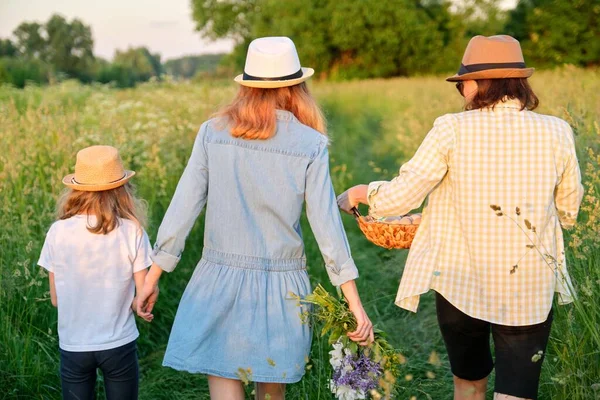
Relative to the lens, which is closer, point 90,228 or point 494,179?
point 494,179

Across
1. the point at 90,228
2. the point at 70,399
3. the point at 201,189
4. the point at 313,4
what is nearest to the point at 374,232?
the point at 201,189

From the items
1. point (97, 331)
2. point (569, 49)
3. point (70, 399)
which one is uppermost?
point (97, 331)

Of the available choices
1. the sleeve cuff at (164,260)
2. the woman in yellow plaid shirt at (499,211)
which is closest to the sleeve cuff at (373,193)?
the woman in yellow plaid shirt at (499,211)

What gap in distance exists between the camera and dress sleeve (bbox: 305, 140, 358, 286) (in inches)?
119

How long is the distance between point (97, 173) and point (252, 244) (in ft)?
2.72

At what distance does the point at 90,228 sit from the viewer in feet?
10.8

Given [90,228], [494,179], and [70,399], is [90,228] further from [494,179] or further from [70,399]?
[494,179]

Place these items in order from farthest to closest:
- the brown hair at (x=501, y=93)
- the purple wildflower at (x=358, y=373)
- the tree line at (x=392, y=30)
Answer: the tree line at (x=392, y=30), the brown hair at (x=501, y=93), the purple wildflower at (x=358, y=373)

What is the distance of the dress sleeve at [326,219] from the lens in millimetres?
3012

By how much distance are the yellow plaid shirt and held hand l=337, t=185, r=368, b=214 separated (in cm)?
35

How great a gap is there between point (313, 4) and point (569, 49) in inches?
688

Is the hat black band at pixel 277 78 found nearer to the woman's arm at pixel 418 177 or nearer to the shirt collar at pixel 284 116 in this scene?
the shirt collar at pixel 284 116

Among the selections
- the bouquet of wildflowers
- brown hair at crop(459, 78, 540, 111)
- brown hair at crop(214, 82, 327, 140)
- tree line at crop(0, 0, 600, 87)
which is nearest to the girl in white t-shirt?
brown hair at crop(214, 82, 327, 140)

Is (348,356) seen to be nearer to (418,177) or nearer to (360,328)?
(360,328)
